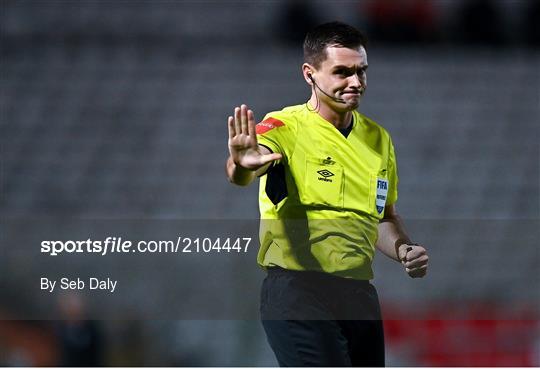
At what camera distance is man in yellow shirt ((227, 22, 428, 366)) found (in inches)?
149

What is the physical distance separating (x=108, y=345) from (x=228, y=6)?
733 centimetres

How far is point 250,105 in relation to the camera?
1195 centimetres

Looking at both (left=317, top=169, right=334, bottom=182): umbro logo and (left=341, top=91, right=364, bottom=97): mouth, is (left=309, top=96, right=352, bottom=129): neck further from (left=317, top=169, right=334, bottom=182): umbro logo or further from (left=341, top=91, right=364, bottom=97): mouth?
(left=317, top=169, right=334, bottom=182): umbro logo

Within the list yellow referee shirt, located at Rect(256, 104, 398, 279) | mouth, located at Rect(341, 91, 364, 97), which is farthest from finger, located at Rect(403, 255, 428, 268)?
mouth, located at Rect(341, 91, 364, 97)

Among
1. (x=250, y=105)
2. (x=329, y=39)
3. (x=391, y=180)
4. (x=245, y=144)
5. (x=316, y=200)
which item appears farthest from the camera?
(x=250, y=105)

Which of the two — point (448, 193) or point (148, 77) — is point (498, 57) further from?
point (148, 77)

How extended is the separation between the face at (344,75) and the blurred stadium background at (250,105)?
4889 mm

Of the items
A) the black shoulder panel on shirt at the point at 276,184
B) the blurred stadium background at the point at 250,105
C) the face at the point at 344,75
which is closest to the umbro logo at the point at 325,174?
the black shoulder panel on shirt at the point at 276,184

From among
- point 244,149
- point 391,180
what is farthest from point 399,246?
point 244,149

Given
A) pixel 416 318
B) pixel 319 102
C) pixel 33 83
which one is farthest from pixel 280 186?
pixel 33 83

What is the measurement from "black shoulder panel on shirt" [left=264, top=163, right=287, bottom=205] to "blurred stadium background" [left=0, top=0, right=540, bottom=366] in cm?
491

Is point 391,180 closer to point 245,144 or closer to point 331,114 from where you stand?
point 331,114

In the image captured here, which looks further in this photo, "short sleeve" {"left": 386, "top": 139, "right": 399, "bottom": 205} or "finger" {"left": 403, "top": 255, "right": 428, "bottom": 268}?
"short sleeve" {"left": 386, "top": 139, "right": 399, "bottom": 205}

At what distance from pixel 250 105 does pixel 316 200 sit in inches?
319
